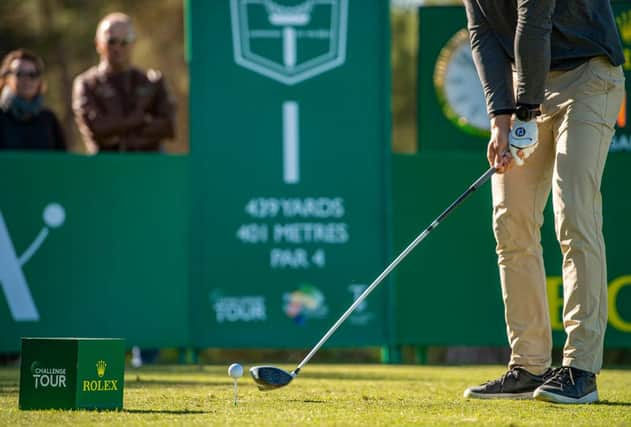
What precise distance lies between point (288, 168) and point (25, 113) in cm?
191

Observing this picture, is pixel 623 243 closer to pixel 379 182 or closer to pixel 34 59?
pixel 379 182

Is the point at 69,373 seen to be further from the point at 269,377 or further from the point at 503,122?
the point at 503,122

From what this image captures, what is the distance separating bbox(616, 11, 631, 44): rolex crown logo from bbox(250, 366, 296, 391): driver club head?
17.7 feet

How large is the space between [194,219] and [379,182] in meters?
1.28

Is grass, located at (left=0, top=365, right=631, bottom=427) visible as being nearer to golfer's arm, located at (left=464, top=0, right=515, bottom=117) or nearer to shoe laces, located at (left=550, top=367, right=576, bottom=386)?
shoe laces, located at (left=550, top=367, right=576, bottom=386)

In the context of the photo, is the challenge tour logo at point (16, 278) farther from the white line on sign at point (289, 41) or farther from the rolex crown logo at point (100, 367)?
the rolex crown logo at point (100, 367)

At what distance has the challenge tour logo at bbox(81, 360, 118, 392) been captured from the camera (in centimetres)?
452

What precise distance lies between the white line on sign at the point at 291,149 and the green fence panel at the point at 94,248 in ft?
2.33

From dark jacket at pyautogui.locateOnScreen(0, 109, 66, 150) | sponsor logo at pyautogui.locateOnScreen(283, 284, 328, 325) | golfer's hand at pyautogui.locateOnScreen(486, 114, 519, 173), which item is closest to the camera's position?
golfer's hand at pyautogui.locateOnScreen(486, 114, 519, 173)

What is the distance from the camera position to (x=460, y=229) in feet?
28.9

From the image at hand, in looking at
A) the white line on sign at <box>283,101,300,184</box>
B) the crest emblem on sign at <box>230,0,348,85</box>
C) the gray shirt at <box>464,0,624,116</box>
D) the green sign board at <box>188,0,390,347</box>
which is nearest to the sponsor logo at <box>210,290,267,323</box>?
the green sign board at <box>188,0,390,347</box>

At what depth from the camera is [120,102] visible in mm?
9156

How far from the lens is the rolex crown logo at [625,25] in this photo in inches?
371

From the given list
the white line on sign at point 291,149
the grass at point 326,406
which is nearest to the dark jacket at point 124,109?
the white line on sign at point 291,149
